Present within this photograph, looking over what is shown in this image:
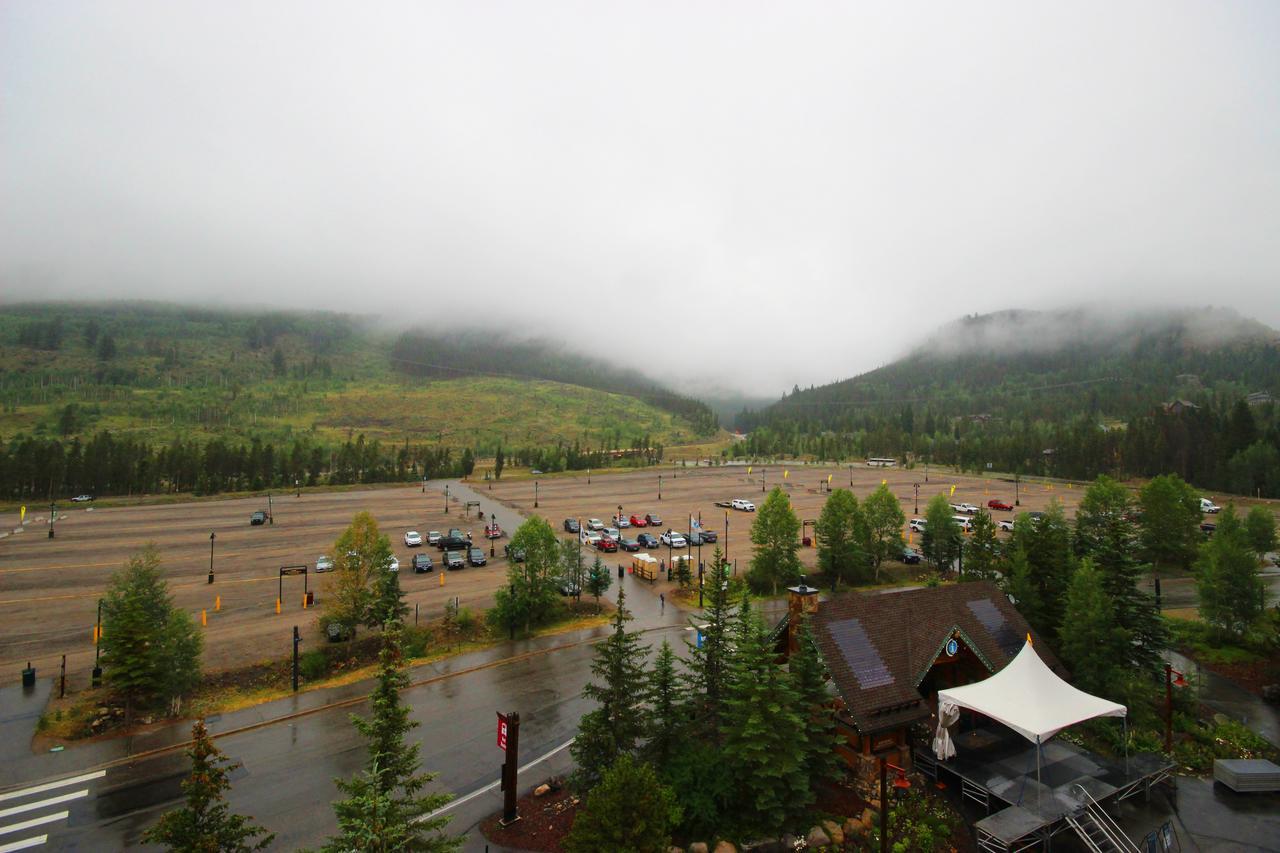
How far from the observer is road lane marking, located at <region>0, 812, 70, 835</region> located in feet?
60.3

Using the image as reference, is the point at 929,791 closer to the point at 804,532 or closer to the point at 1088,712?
the point at 1088,712

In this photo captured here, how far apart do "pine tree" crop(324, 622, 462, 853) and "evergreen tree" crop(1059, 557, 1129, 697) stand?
2787 cm

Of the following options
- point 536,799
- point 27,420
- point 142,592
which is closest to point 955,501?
point 536,799

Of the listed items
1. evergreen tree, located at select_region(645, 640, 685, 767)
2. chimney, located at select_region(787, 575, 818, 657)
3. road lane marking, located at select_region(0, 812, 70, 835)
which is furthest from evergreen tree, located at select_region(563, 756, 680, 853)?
road lane marking, located at select_region(0, 812, 70, 835)

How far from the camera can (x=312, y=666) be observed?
30.8 metres

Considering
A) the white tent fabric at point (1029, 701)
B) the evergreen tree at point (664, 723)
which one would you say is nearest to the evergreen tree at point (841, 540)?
the white tent fabric at point (1029, 701)

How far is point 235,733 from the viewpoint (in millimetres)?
24750

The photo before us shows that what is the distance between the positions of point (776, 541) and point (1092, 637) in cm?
2163

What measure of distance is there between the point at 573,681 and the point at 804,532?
43.5m

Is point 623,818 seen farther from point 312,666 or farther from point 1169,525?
point 1169,525

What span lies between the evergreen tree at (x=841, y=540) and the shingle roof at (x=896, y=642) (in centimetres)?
2219

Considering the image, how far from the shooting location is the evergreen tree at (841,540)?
48.3 m

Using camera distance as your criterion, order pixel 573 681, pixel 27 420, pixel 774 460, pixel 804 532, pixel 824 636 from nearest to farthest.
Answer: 1. pixel 824 636
2. pixel 573 681
3. pixel 804 532
4. pixel 27 420
5. pixel 774 460

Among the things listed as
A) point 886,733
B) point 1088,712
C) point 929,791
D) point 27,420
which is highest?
point 27,420
